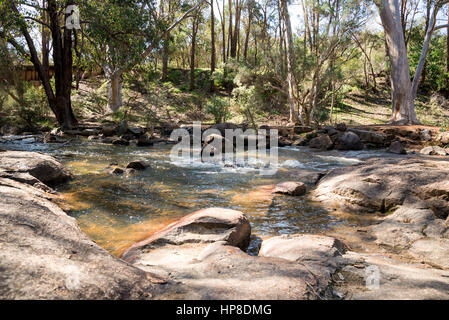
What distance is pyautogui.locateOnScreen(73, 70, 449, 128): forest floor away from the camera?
56.8 feet

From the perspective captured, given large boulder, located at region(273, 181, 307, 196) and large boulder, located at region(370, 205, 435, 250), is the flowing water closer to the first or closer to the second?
large boulder, located at region(273, 181, 307, 196)

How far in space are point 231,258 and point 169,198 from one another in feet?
9.71

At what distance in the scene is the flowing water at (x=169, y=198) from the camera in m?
3.99

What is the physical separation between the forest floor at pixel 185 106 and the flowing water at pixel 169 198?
7999 millimetres

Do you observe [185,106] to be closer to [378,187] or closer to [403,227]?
[378,187]

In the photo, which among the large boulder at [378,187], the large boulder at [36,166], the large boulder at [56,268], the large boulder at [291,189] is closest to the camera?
the large boulder at [56,268]

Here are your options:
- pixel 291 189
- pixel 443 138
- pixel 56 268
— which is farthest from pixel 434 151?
pixel 56 268

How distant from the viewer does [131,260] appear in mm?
2752

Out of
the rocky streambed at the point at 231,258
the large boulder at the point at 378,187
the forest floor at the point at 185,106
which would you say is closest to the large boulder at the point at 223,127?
the forest floor at the point at 185,106

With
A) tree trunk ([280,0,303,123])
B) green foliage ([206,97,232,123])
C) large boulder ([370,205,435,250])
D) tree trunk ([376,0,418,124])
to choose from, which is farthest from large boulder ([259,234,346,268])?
tree trunk ([376,0,418,124])

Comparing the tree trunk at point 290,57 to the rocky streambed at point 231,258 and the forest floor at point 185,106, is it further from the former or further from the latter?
the rocky streambed at point 231,258

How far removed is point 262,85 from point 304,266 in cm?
1855
